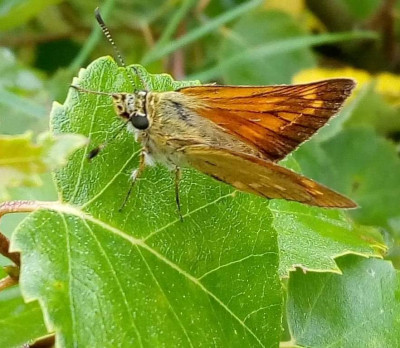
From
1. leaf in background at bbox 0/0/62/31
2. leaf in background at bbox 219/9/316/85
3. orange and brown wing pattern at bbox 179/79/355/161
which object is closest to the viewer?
orange and brown wing pattern at bbox 179/79/355/161

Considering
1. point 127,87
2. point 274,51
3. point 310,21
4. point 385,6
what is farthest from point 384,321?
point 310,21

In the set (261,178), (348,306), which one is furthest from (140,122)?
(348,306)

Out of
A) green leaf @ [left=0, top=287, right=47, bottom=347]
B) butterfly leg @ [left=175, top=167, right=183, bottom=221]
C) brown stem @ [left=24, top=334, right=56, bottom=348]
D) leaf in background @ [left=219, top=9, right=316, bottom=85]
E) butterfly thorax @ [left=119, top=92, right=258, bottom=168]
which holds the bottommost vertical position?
brown stem @ [left=24, top=334, right=56, bottom=348]

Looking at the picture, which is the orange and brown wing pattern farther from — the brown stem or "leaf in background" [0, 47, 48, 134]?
"leaf in background" [0, 47, 48, 134]

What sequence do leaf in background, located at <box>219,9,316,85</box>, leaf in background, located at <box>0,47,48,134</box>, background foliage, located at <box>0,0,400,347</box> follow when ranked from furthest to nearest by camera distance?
leaf in background, located at <box>219,9,316,85</box>
leaf in background, located at <box>0,47,48,134</box>
background foliage, located at <box>0,0,400,347</box>

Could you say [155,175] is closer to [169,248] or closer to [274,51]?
[169,248]

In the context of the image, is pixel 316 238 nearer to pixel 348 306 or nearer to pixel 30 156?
pixel 348 306


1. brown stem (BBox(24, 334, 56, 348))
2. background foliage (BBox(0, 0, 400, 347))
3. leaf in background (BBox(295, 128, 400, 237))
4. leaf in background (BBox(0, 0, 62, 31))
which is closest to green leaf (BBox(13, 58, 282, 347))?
background foliage (BBox(0, 0, 400, 347))
